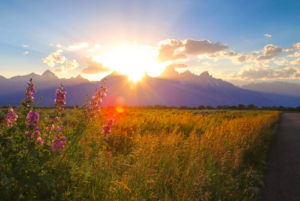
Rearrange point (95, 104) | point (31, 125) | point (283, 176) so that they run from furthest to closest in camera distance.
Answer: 1. point (283, 176)
2. point (95, 104)
3. point (31, 125)

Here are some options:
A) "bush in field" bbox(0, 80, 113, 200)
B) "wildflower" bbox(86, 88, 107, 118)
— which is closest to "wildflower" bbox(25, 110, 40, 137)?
"bush in field" bbox(0, 80, 113, 200)

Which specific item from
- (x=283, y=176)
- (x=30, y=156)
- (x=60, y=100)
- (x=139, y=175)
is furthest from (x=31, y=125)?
(x=283, y=176)

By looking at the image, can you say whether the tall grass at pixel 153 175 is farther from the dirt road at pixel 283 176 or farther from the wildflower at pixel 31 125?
the wildflower at pixel 31 125

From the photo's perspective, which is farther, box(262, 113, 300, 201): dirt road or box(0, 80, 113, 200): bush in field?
box(262, 113, 300, 201): dirt road

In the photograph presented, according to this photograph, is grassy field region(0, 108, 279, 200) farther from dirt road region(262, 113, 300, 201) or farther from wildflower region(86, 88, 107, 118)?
dirt road region(262, 113, 300, 201)

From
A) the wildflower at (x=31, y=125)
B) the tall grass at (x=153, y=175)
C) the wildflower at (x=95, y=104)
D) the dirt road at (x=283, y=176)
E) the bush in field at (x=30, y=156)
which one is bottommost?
the dirt road at (x=283, y=176)

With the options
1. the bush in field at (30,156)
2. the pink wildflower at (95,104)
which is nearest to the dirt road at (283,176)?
the pink wildflower at (95,104)

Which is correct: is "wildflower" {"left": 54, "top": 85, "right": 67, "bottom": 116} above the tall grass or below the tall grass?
above

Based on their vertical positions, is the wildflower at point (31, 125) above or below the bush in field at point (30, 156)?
above

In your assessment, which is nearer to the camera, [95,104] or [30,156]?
[30,156]

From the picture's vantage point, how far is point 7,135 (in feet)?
7.25

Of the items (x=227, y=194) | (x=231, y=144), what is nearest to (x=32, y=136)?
(x=227, y=194)

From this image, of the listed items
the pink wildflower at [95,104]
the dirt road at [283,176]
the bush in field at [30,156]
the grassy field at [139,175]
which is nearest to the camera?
the bush in field at [30,156]

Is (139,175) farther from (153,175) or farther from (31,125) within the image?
(31,125)
